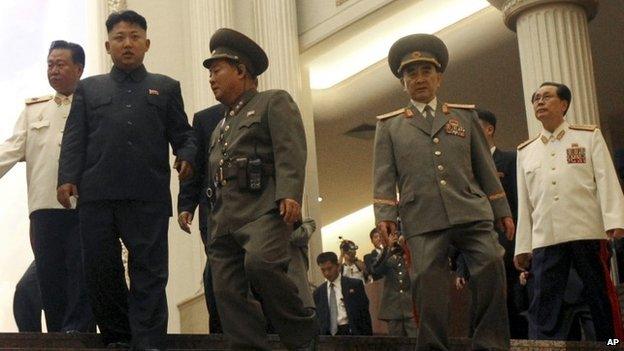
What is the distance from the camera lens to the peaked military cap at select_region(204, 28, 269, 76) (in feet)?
20.1

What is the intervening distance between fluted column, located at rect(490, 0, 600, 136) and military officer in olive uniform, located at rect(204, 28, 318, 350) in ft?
16.9

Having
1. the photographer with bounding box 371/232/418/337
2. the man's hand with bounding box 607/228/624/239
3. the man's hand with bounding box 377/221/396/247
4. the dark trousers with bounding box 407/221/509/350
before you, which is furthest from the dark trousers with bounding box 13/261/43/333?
the man's hand with bounding box 607/228/624/239

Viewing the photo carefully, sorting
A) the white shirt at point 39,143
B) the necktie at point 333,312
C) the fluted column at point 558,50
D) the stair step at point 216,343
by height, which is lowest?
the stair step at point 216,343

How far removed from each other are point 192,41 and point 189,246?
246 centimetres

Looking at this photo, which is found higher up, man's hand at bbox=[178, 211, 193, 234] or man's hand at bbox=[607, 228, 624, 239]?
man's hand at bbox=[178, 211, 193, 234]

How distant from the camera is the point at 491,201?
641cm

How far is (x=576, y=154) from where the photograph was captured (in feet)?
25.0

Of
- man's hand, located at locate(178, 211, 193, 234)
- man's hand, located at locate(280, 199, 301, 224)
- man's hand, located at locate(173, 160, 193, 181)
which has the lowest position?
man's hand, located at locate(280, 199, 301, 224)

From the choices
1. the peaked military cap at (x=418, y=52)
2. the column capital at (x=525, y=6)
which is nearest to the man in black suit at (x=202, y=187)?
the peaked military cap at (x=418, y=52)

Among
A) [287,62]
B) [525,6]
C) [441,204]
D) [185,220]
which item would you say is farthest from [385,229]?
[287,62]

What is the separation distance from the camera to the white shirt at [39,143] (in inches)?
306

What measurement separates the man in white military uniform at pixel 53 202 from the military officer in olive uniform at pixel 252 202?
68.3 inches

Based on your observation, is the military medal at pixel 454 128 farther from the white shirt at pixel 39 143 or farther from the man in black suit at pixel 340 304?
the man in black suit at pixel 340 304

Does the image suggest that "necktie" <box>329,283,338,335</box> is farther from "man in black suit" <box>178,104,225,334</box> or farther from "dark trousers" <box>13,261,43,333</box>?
"man in black suit" <box>178,104,225,334</box>
